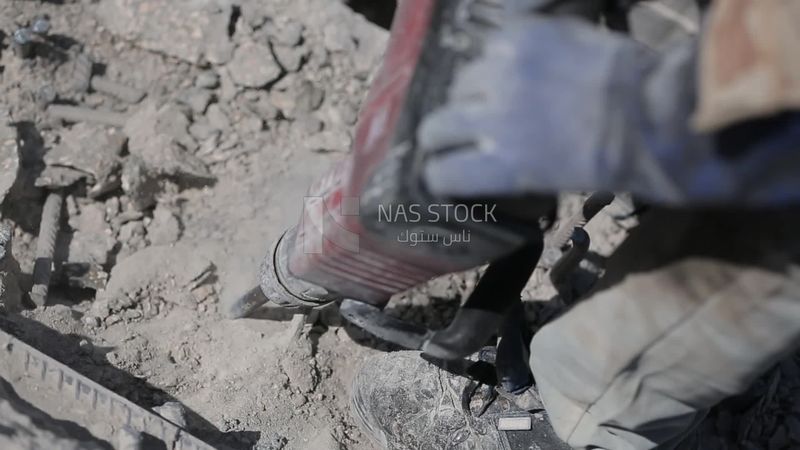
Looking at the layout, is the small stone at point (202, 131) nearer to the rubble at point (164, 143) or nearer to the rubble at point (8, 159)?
the rubble at point (164, 143)

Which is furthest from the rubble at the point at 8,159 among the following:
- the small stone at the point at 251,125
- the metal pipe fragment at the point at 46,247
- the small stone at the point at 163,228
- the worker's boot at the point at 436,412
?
the worker's boot at the point at 436,412

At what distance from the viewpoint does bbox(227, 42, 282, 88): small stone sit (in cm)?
245

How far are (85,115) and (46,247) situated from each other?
0.45 meters

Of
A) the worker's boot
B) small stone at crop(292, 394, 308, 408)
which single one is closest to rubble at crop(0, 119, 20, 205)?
small stone at crop(292, 394, 308, 408)

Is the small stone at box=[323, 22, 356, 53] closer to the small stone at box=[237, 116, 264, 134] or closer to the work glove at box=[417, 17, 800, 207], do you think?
the small stone at box=[237, 116, 264, 134]

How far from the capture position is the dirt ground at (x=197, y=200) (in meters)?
1.99

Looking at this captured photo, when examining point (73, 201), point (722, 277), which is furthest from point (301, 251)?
point (73, 201)

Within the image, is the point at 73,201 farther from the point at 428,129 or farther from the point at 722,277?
the point at 722,277

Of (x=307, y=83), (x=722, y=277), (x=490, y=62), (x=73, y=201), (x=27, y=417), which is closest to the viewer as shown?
(x=490, y=62)

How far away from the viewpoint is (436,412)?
1.92 metres

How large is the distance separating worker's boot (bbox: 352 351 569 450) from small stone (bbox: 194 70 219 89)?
1024 millimetres

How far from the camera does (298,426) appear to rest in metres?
1.97

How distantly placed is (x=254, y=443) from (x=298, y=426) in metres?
0.11

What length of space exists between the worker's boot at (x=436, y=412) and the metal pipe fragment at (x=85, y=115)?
106 centimetres
